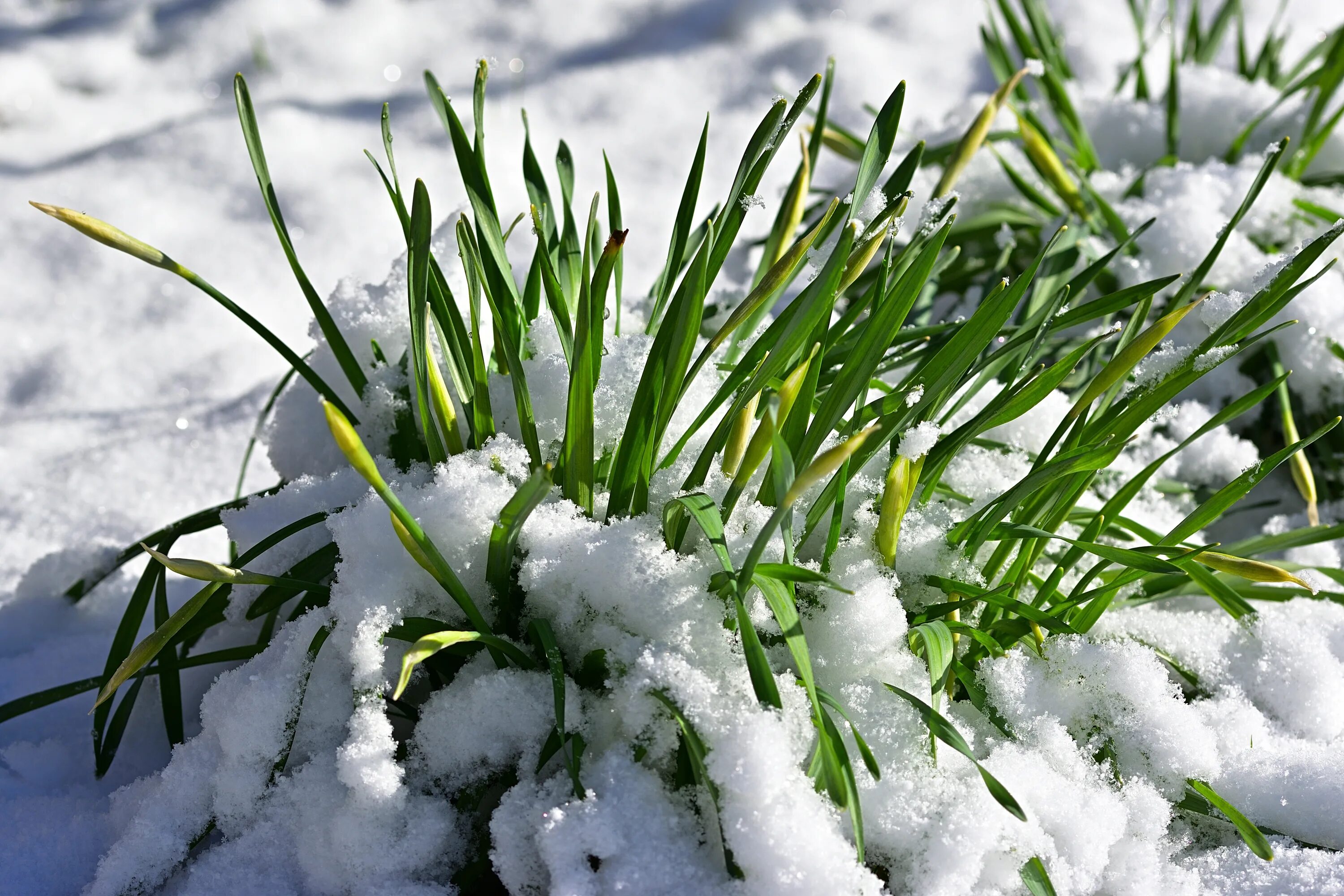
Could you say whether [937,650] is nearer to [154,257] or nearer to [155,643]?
[155,643]

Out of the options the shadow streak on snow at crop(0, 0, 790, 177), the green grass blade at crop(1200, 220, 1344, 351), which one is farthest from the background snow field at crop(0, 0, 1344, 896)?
the shadow streak on snow at crop(0, 0, 790, 177)

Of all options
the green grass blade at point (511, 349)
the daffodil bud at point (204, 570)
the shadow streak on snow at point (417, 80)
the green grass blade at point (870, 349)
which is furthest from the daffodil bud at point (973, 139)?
the shadow streak on snow at point (417, 80)

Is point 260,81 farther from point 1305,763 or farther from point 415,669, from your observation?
point 1305,763

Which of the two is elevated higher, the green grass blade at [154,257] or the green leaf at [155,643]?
the green grass blade at [154,257]

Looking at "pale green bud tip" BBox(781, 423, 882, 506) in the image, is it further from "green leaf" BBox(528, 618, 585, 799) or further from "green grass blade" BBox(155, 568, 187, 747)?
"green grass blade" BBox(155, 568, 187, 747)

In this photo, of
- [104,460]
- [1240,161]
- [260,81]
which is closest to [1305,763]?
[1240,161]

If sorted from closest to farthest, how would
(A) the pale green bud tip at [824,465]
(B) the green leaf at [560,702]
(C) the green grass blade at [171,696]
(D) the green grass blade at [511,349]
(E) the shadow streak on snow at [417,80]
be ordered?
(A) the pale green bud tip at [824,465]
(B) the green leaf at [560,702]
(D) the green grass blade at [511,349]
(C) the green grass blade at [171,696]
(E) the shadow streak on snow at [417,80]

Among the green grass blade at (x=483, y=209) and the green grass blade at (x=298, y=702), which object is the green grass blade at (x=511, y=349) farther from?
the green grass blade at (x=298, y=702)
